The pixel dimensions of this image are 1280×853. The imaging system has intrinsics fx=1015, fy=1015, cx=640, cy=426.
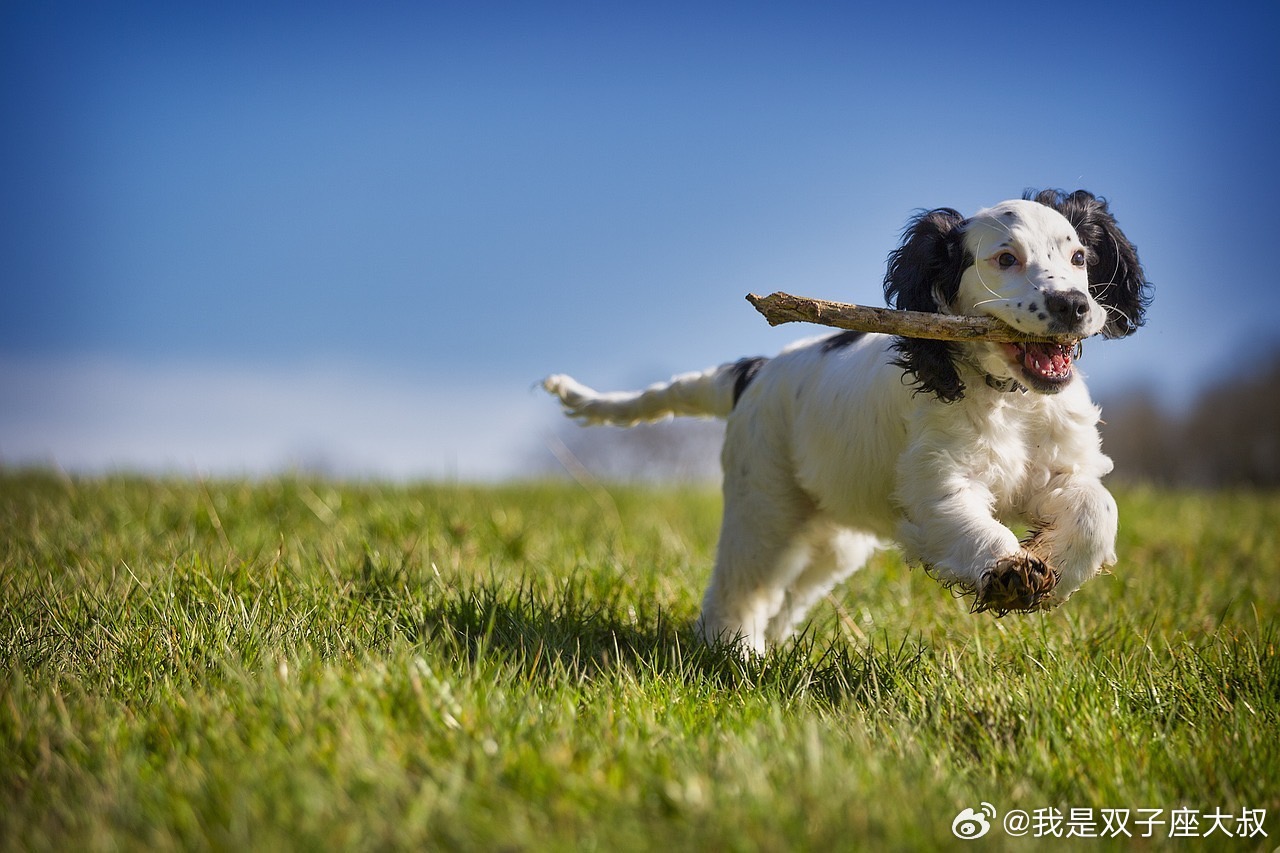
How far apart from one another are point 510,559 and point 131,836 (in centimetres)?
339

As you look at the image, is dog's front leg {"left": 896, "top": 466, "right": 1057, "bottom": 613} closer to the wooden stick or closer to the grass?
the grass

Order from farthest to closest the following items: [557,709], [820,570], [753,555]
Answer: [820,570], [753,555], [557,709]

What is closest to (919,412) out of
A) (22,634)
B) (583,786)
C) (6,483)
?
(583,786)

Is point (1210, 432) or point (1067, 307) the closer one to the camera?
point (1067, 307)

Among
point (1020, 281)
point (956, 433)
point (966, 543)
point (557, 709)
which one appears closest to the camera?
point (557, 709)

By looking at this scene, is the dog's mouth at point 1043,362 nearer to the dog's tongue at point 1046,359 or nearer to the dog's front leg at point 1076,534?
the dog's tongue at point 1046,359

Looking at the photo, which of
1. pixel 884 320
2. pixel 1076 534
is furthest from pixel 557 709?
pixel 1076 534

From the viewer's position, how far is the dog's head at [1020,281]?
3500 millimetres

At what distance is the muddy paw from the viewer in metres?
3.32

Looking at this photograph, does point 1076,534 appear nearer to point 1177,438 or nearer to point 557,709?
point 557,709

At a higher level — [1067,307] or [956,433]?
[1067,307]

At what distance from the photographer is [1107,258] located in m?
4.03

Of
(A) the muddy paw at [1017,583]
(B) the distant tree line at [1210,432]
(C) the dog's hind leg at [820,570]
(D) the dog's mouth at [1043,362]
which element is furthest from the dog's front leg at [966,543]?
(B) the distant tree line at [1210,432]

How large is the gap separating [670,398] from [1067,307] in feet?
6.90
